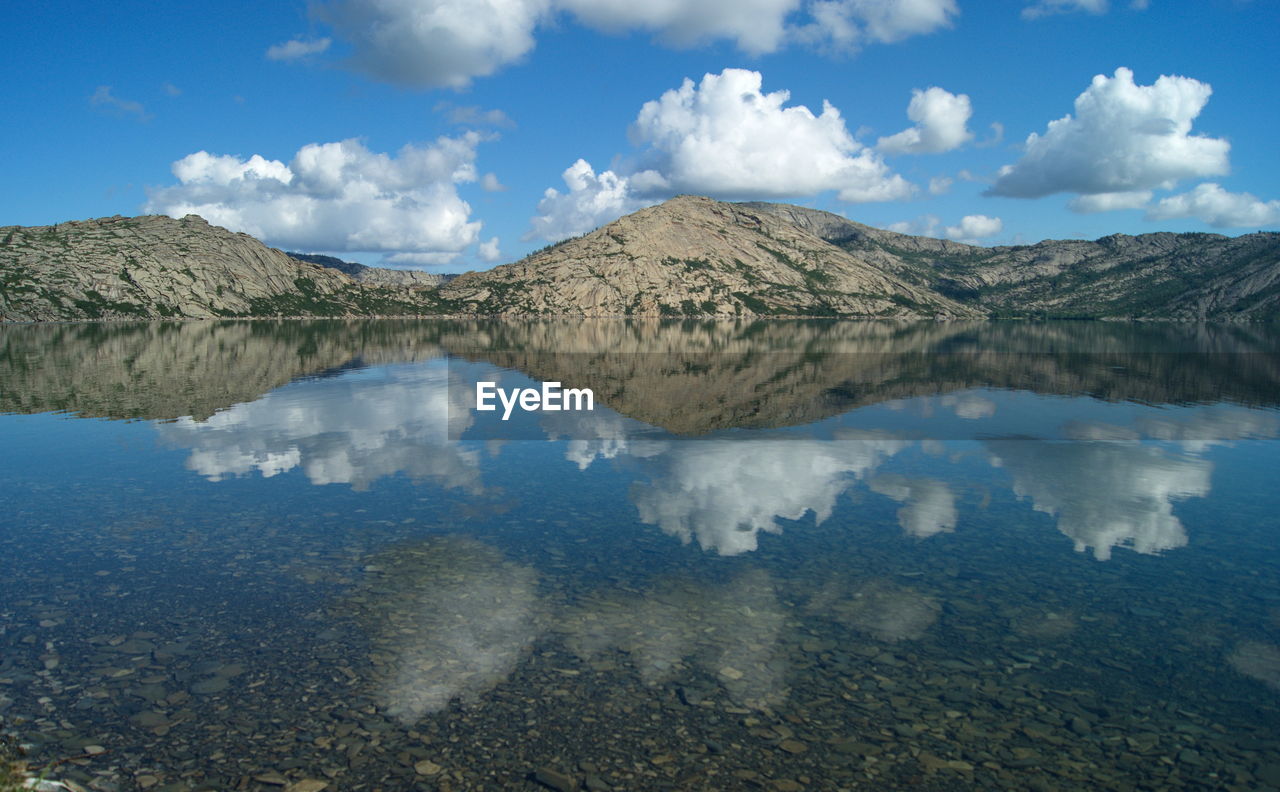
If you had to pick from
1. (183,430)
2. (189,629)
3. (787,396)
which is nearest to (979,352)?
(787,396)

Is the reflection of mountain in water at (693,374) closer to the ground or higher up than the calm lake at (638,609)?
higher up

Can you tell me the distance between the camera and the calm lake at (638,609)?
15836 millimetres

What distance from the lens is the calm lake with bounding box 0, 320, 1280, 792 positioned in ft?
52.0

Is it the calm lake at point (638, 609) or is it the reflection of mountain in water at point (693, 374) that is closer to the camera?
the calm lake at point (638, 609)

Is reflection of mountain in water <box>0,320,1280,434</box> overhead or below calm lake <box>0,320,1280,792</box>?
overhead

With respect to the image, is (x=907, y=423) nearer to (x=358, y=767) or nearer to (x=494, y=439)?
(x=494, y=439)

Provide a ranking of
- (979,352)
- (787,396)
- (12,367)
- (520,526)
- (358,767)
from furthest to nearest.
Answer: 1. (979,352)
2. (12,367)
3. (787,396)
4. (520,526)
5. (358,767)

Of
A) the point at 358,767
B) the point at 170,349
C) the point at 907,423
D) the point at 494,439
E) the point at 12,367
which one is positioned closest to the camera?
the point at 358,767

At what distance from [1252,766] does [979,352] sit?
148 meters

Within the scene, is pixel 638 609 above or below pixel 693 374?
below

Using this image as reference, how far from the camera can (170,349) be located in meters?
142

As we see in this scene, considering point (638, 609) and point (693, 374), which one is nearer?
point (638, 609)

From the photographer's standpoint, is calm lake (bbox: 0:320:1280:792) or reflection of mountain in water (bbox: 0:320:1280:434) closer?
calm lake (bbox: 0:320:1280:792)

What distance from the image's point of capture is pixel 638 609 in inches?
900
